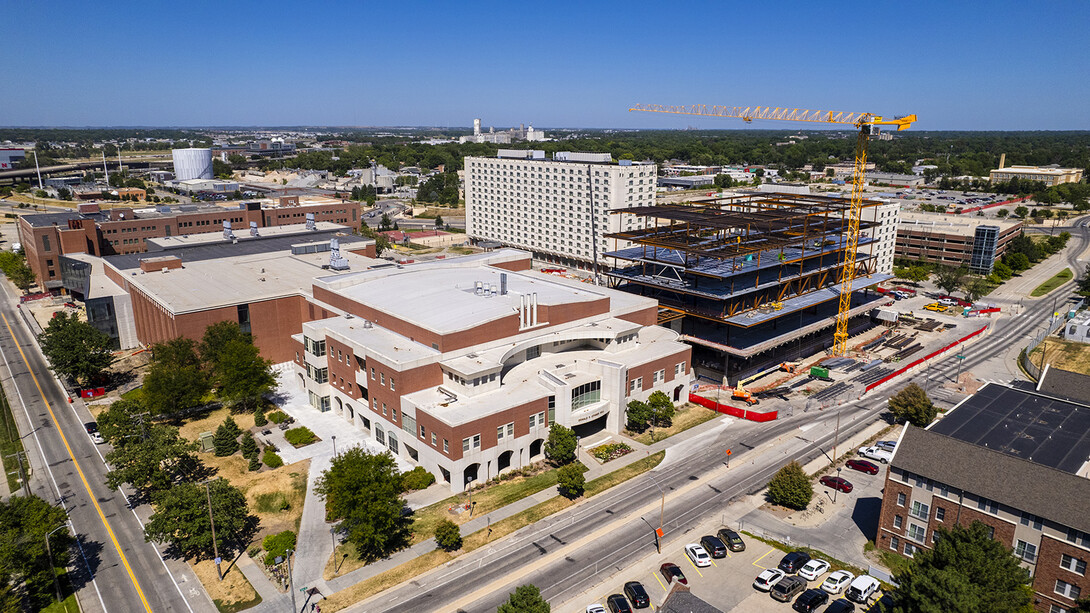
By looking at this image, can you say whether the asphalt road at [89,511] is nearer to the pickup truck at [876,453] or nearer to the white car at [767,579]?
the white car at [767,579]

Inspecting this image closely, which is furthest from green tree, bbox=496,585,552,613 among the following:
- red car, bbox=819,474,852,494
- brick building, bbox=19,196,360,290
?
brick building, bbox=19,196,360,290

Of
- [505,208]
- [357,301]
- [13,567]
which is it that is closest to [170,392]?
[357,301]

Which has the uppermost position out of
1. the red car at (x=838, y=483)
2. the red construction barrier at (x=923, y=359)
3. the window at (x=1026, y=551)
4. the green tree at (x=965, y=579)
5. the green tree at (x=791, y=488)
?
the green tree at (x=965, y=579)

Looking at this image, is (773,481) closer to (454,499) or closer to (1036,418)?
(1036,418)

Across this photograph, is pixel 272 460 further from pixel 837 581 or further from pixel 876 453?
pixel 876 453

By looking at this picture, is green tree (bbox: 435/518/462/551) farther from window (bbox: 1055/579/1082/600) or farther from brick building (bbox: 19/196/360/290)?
brick building (bbox: 19/196/360/290)

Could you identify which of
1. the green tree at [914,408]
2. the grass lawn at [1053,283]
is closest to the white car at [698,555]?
the green tree at [914,408]

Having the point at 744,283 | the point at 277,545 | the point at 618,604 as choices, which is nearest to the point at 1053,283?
the point at 744,283
